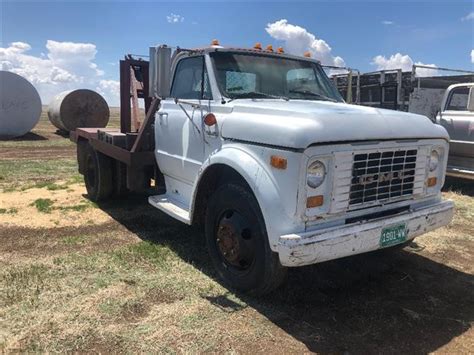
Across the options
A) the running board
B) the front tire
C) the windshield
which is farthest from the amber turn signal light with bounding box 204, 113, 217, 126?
the running board

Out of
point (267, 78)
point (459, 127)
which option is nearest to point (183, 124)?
point (267, 78)

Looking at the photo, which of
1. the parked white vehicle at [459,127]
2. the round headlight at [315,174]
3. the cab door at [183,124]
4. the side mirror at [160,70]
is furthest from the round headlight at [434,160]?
the parked white vehicle at [459,127]

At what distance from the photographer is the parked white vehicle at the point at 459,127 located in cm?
874

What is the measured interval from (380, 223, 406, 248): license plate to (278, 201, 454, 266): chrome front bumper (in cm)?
4

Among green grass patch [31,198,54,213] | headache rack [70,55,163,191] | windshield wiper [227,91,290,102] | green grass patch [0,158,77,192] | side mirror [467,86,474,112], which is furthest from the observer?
green grass patch [0,158,77,192]

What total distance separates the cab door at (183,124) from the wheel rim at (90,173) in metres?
2.18

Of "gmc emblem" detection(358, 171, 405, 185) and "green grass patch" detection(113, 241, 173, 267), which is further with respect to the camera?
"green grass patch" detection(113, 241, 173, 267)

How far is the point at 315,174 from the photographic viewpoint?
3404 mm

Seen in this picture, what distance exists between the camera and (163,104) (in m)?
5.43

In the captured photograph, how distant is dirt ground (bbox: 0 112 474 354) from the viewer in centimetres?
333

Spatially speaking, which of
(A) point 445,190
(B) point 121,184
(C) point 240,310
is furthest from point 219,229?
(A) point 445,190

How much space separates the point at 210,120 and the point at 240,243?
4.04ft

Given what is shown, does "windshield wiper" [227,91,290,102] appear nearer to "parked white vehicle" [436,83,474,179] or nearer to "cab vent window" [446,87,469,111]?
"parked white vehicle" [436,83,474,179]

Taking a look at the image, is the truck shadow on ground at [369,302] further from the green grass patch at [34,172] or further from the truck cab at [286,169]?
the green grass patch at [34,172]
